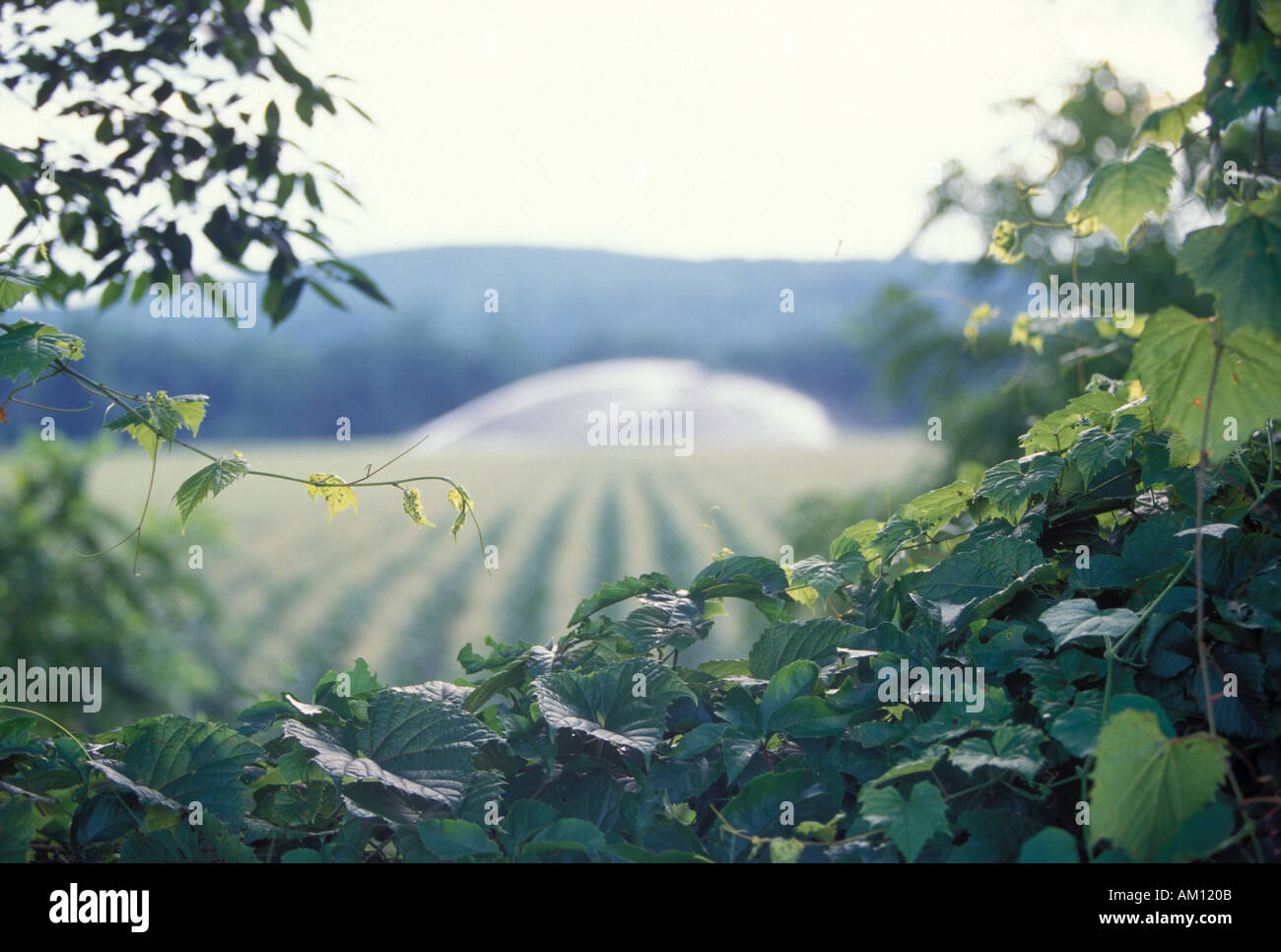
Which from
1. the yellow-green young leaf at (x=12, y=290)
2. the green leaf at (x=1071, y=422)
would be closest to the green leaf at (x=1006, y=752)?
the green leaf at (x=1071, y=422)

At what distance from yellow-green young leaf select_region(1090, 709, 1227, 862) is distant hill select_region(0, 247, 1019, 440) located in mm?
23189

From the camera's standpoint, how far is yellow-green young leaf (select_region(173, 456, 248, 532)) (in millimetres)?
1118

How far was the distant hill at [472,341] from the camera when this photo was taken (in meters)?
26.9

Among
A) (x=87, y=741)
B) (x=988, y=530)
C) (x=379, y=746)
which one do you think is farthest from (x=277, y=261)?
(x=988, y=530)

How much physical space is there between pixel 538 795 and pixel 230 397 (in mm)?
30869

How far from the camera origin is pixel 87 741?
4.22ft

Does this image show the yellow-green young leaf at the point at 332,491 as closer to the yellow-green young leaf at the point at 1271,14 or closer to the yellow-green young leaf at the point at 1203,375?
the yellow-green young leaf at the point at 1203,375

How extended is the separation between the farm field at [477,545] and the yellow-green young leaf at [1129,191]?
11.3 meters

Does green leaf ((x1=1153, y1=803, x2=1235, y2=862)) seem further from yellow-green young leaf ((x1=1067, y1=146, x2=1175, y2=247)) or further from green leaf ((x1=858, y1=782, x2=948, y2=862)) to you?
yellow-green young leaf ((x1=1067, y1=146, x2=1175, y2=247))

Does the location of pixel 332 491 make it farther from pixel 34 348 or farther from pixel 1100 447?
pixel 1100 447

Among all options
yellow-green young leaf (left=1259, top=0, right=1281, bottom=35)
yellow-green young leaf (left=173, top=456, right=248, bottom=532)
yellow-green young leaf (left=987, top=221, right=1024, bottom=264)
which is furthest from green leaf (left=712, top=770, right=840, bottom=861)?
yellow-green young leaf (left=987, top=221, right=1024, bottom=264)

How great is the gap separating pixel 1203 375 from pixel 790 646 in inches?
23.6
